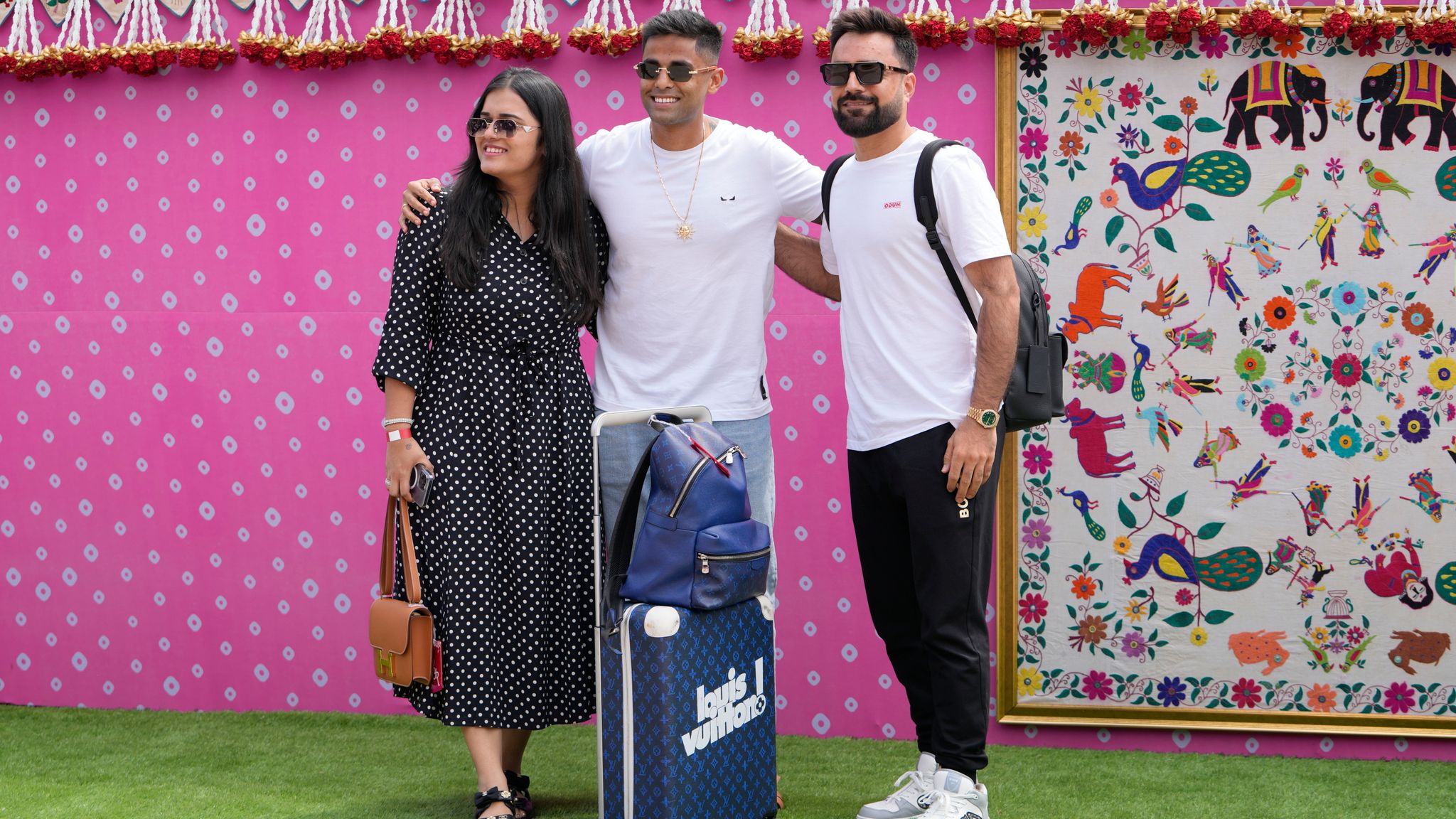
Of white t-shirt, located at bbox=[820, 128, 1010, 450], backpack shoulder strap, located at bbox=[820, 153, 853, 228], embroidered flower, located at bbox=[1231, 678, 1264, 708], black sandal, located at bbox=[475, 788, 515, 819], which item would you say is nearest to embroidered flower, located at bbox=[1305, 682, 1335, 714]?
embroidered flower, located at bbox=[1231, 678, 1264, 708]

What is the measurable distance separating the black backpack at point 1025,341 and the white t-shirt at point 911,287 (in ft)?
0.06

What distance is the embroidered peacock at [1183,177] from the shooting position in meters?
3.23

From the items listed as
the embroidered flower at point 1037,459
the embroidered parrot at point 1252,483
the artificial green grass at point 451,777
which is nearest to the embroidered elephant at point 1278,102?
the embroidered parrot at point 1252,483

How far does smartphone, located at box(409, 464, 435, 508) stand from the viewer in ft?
8.86

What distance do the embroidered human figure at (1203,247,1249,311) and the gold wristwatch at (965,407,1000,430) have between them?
3.55ft

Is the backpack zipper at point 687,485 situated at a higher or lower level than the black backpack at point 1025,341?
lower

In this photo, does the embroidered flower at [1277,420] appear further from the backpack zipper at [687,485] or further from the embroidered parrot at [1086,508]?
the backpack zipper at [687,485]

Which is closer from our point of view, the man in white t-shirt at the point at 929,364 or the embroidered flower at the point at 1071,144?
the man in white t-shirt at the point at 929,364

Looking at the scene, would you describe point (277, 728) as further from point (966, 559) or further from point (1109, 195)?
point (1109, 195)

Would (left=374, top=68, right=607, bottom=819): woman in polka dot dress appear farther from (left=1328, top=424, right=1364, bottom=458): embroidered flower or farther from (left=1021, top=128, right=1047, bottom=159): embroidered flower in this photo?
(left=1328, top=424, right=1364, bottom=458): embroidered flower

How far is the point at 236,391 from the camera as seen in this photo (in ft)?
12.2

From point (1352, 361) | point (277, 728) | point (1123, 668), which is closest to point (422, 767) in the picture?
point (277, 728)

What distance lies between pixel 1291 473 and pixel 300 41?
9.23ft

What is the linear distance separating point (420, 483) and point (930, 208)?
3.83ft
